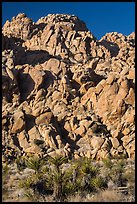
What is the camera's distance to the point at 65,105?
41.4 metres

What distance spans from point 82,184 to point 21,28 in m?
57.3

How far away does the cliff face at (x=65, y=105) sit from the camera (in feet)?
116

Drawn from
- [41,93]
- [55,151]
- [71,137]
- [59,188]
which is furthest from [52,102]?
[59,188]

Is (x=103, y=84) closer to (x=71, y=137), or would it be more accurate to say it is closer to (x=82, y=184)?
(x=71, y=137)

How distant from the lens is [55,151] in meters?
33.9

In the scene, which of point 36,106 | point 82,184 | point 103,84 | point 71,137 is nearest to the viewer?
point 82,184

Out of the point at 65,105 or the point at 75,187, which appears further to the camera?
the point at 65,105

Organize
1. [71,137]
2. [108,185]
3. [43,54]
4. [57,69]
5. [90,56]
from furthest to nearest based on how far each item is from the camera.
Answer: [90,56]
[43,54]
[57,69]
[71,137]
[108,185]

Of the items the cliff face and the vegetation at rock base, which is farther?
the cliff face

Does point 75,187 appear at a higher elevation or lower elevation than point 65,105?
lower

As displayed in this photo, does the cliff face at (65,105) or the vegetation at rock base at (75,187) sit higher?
the cliff face at (65,105)

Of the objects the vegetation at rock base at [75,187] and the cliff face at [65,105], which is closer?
the vegetation at rock base at [75,187]

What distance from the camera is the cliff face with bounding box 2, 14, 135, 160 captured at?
35.2 meters

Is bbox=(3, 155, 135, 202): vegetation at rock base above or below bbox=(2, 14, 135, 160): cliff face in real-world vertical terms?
below
